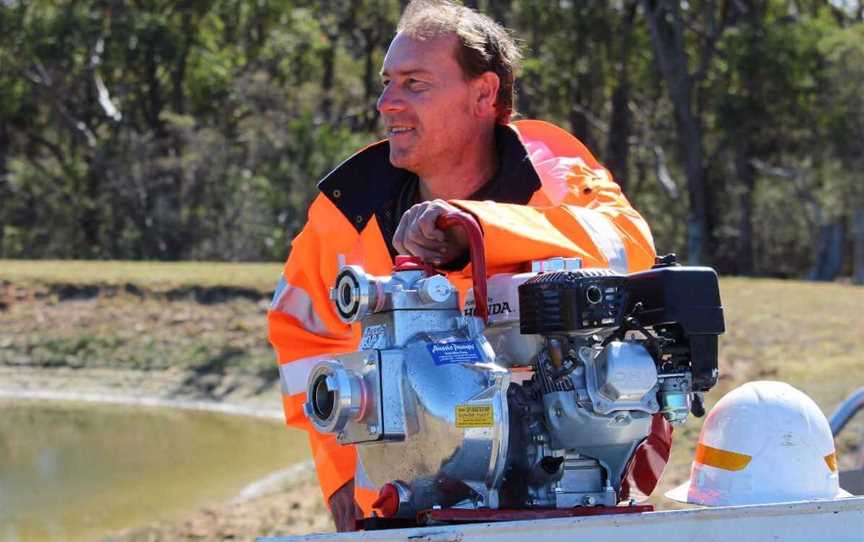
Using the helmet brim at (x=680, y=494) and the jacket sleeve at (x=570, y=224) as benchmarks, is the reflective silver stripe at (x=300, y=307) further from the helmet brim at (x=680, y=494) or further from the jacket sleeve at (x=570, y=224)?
the helmet brim at (x=680, y=494)

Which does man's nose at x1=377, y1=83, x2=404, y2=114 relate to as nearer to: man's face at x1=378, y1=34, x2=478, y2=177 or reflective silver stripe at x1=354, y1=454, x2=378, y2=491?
man's face at x1=378, y1=34, x2=478, y2=177

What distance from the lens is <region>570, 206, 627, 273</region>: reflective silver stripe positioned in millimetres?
2520

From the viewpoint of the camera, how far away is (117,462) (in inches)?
351

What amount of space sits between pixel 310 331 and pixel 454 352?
954 mm

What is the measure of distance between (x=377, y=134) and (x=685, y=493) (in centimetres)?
2563

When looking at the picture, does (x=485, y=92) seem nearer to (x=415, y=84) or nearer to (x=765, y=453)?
(x=415, y=84)

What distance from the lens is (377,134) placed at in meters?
27.9

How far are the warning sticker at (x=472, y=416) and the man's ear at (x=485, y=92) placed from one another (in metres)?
1.03

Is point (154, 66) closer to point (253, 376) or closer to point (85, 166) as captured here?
point (85, 166)

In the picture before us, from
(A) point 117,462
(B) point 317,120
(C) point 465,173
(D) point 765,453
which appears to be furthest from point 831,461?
(B) point 317,120

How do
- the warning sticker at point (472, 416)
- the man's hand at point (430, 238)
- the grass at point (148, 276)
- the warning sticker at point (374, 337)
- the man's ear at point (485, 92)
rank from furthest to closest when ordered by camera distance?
the grass at point (148, 276)
the man's ear at point (485, 92)
the man's hand at point (430, 238)
the warning sticker at point (374, 337)
the warning sticker at point (472, 416)

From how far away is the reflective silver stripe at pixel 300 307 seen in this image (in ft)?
10.0

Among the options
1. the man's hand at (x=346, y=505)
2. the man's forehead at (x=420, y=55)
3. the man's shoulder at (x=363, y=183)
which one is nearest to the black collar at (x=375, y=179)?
the man's shoulder at (x=363, y=183)

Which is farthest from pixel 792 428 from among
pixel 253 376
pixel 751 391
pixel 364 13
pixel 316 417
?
pixel 364 13
